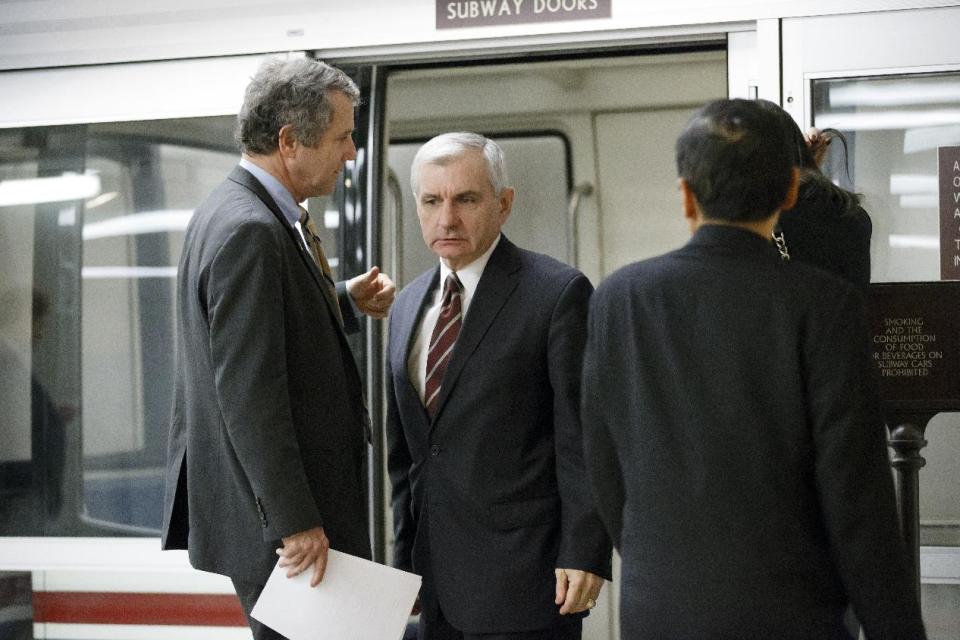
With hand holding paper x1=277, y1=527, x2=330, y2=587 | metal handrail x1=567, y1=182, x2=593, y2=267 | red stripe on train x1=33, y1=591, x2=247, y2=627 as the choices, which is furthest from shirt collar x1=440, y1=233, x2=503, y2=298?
metal handrail x1=567, y1=182, x2=593, y2=267

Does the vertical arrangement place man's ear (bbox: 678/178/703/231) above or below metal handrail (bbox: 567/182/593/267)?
below

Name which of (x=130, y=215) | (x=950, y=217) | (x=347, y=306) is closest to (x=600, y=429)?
(x=347, y=306)

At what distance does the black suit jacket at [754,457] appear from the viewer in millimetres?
1600

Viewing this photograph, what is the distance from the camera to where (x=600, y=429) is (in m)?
1.82

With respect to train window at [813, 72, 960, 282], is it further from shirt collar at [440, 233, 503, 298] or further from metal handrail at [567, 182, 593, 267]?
metal handrail at [567, 182, 593, 267]

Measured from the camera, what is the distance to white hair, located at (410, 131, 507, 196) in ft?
8.20

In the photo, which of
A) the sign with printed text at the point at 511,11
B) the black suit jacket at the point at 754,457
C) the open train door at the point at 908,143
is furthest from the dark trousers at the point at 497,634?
the sign with printed text at the point at 511,11

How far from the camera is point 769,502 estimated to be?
163 centimetres

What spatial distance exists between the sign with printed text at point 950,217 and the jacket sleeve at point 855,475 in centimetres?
175

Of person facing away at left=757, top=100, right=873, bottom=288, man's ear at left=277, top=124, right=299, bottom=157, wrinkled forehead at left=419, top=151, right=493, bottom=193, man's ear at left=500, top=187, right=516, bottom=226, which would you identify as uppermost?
man's ear at left=277, top=124, right=299, bottom=157

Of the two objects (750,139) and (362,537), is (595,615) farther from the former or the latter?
(750,139)

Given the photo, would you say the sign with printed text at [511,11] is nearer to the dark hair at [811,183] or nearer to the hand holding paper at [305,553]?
the dark hair at [811,183]

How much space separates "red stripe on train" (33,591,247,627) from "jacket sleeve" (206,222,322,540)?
1.76 metres

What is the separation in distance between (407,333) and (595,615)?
133 inches
